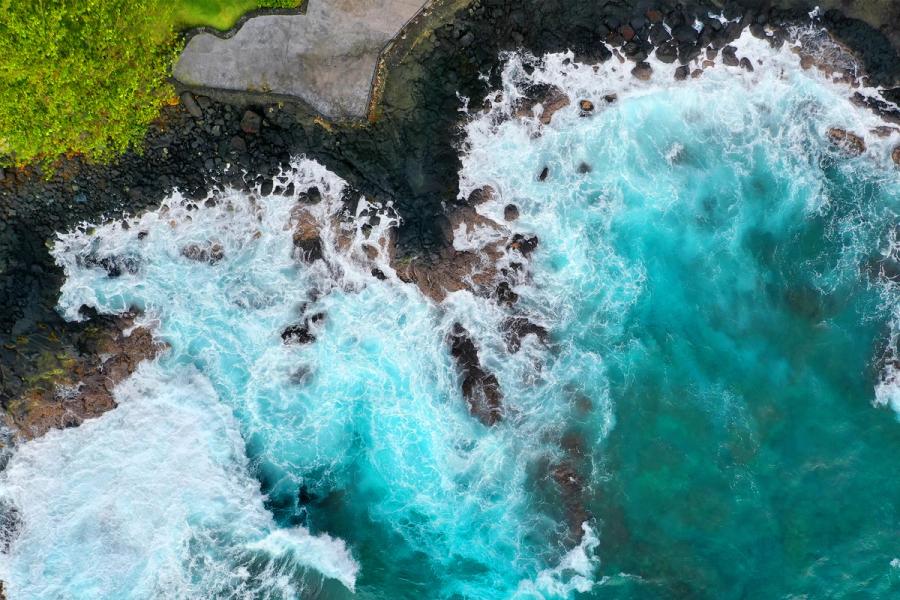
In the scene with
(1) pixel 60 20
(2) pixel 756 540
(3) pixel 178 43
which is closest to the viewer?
(1) pixel 60 20

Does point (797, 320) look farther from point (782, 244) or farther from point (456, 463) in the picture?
point (456, 463)

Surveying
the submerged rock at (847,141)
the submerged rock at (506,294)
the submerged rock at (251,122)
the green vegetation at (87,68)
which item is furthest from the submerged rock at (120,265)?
the submerged rock at (847,141)

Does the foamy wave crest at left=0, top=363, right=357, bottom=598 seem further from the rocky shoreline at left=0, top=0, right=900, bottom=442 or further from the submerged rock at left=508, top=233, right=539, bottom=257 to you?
the submerged rock at left=508, top=233, right=539, bottom=257

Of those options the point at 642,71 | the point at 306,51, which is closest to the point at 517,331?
the point at 642,71

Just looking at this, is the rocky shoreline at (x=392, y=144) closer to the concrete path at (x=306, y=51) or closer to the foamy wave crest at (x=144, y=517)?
the concrete path at (x=306, y=51)

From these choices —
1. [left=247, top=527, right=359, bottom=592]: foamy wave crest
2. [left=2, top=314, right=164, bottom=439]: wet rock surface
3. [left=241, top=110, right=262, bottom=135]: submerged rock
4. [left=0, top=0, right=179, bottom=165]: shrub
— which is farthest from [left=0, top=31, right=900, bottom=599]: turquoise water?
[left=0, top=0, right=179, bottom=165]: shrub

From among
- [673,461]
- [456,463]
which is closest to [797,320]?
[673,461]

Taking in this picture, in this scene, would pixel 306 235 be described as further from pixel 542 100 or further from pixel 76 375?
pixel 542 100
